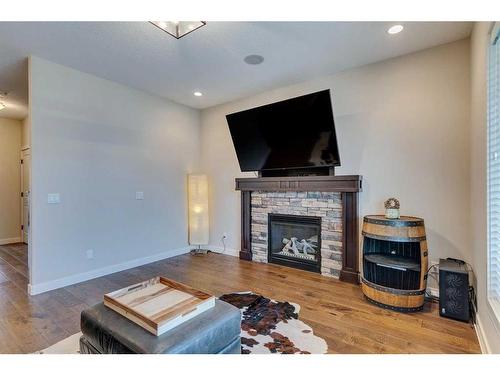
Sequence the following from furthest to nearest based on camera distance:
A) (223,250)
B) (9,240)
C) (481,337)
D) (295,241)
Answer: (9,240)
(223,250)
(295,241)
(481,337)

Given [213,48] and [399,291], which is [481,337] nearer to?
[399,291]

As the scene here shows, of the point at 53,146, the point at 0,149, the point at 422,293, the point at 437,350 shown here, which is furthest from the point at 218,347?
the point at 0,149

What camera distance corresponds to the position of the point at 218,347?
142cm

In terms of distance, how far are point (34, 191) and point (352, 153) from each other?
3.81 meters

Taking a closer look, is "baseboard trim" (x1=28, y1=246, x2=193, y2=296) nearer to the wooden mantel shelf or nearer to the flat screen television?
the wooden mantel shelf

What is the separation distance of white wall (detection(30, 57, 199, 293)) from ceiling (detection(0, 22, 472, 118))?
1.20ft

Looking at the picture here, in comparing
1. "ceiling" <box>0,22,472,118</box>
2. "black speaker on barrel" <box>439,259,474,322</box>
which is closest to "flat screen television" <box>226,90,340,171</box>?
"ceiling" <box>0,22,472,118</box>

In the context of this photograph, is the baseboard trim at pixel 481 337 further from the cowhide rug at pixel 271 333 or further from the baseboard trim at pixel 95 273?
the baseboard trim at pixel 95 273

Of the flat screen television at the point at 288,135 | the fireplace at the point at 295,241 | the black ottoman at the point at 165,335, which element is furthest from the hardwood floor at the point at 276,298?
the flat screen television at the point at 288,135

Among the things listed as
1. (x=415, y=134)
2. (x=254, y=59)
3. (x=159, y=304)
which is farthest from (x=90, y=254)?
(x=415, y=134)

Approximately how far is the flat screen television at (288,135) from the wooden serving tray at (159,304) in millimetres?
2314

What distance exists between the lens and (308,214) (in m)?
3.63

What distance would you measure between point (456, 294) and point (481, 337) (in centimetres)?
38

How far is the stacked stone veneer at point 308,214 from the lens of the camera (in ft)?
11.0
